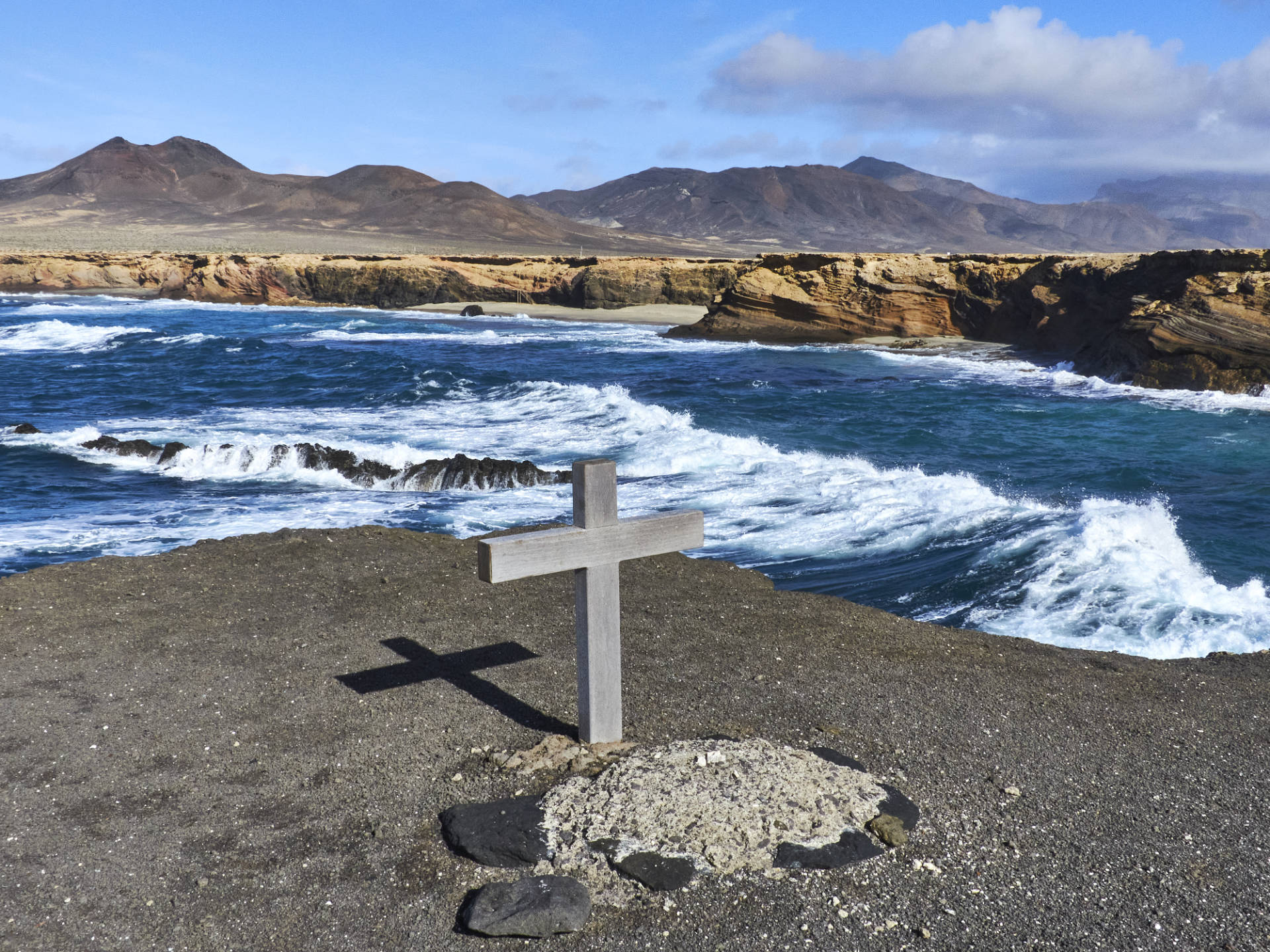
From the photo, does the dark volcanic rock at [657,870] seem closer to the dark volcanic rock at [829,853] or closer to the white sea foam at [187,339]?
the dark volcanic rock at [829,853]

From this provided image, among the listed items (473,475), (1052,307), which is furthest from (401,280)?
(473,475)

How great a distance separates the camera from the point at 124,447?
14.5 m

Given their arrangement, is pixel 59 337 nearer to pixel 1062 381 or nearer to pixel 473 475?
pixel 473 475

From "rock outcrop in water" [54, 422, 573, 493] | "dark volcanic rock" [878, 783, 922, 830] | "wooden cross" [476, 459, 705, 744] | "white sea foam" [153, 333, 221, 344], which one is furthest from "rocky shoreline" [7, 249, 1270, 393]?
"wooden cross" [476, 459, 705, 744]

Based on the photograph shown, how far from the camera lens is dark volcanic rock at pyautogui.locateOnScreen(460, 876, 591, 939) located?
3230 mm

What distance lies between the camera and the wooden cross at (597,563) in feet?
14.0

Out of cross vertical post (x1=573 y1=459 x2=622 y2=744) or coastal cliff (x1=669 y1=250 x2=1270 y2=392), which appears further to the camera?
coastal cliff (x1=669 y1=250 x2=1270 y2=392)

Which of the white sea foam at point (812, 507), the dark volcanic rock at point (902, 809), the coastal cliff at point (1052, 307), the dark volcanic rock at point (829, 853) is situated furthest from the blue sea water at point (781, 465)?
the dark volcanic rock at point (829, 853)

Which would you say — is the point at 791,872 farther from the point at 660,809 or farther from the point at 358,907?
the point at 358,907

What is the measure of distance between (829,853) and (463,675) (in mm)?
2460

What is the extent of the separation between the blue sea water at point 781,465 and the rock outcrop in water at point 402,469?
15 cm

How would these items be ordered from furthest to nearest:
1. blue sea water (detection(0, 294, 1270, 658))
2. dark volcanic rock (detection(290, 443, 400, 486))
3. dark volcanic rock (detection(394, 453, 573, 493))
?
1. dark volcanic rock (detection(290, 443, 400, 486))
2. dark volcanic rock (detection(394, 453, 573, 493))
3. blue sea water (detection(0, 294, 1270, 658))

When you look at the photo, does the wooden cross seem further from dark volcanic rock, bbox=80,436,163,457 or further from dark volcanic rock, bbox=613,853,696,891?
dark volcanic rock, bbox=80,436,163,457

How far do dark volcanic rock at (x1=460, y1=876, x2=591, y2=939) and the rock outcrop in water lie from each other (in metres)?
8.92
